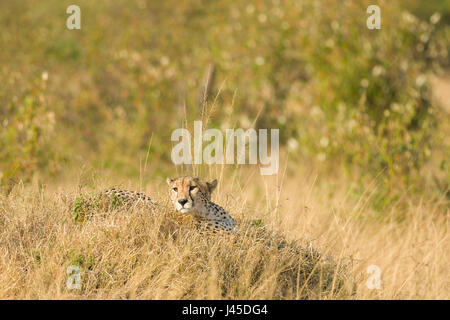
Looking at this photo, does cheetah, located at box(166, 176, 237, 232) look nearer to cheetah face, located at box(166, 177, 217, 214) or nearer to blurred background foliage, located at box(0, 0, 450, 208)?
cheetah face, located at box(166, 177, 217, 214)

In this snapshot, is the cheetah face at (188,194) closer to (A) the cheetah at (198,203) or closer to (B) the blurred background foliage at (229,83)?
(A) the cheetah at (198,203)

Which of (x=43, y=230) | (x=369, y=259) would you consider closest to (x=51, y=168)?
(x=43, y=230)

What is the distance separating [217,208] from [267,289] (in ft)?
2.48

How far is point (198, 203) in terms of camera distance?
12.7ft

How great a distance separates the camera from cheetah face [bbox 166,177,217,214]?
3768 millimetres

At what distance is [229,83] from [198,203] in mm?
5617

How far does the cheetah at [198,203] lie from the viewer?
378cm

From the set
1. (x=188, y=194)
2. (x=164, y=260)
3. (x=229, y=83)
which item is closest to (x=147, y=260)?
(x=164, y=260)

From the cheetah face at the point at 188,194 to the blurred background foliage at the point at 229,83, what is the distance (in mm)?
2314

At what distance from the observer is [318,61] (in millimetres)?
8734

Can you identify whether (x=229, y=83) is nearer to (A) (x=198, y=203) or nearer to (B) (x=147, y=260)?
(A) (x=198, y=203)

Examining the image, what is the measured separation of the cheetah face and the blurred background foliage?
2314 millimetres

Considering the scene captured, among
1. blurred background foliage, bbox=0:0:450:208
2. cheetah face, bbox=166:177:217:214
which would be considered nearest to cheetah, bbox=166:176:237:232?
cheetah face, bbox=166:177:217:214

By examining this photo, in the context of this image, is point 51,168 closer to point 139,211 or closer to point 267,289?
point 139,211
